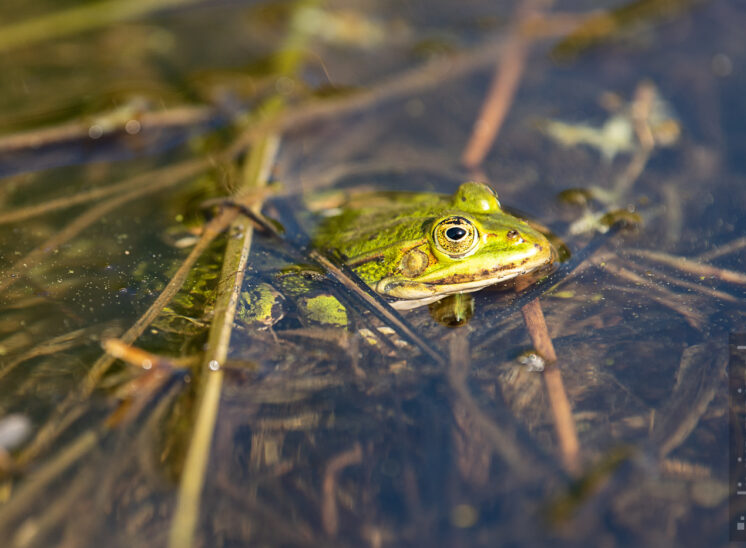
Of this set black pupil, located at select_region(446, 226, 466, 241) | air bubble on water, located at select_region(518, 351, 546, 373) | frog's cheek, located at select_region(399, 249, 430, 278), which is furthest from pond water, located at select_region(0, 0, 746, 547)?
black pupil, located at select_region(446, 226, 466, 241)

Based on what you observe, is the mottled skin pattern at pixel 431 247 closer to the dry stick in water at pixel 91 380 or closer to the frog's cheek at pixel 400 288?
the frog's cheek at pixel 400 288

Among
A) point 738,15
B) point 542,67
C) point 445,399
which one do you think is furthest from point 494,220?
point 738,15

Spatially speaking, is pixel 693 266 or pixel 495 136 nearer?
pixel 693 266

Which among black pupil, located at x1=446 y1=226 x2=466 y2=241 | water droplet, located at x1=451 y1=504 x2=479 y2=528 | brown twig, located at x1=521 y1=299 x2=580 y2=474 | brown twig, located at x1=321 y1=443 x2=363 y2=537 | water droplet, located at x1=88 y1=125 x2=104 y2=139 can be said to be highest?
water droplet, located at x1=88 y1=125 x2=104 y2=139

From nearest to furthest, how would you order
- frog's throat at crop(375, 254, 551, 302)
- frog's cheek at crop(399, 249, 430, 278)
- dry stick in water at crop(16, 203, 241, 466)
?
dry stick in water at crop(16, 203, 241, 466) → frog's throat at crop(375, 254, 551, 302) → frog's cheek at crop(399, 249, 430, 278)

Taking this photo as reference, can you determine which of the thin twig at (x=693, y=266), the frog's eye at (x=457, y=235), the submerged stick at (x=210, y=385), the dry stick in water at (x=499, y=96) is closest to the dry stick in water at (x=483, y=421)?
the frog's eye at (x=457, y=235)


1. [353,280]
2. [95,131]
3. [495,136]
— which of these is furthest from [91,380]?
[495,136]

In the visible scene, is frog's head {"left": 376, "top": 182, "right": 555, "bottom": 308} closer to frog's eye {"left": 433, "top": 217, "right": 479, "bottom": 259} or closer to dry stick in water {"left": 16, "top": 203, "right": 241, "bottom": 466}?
frog's eye {"left": 433, "top": 217, "right": 479, "bottom": 259}

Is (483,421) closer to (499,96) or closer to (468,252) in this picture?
(468,252)
